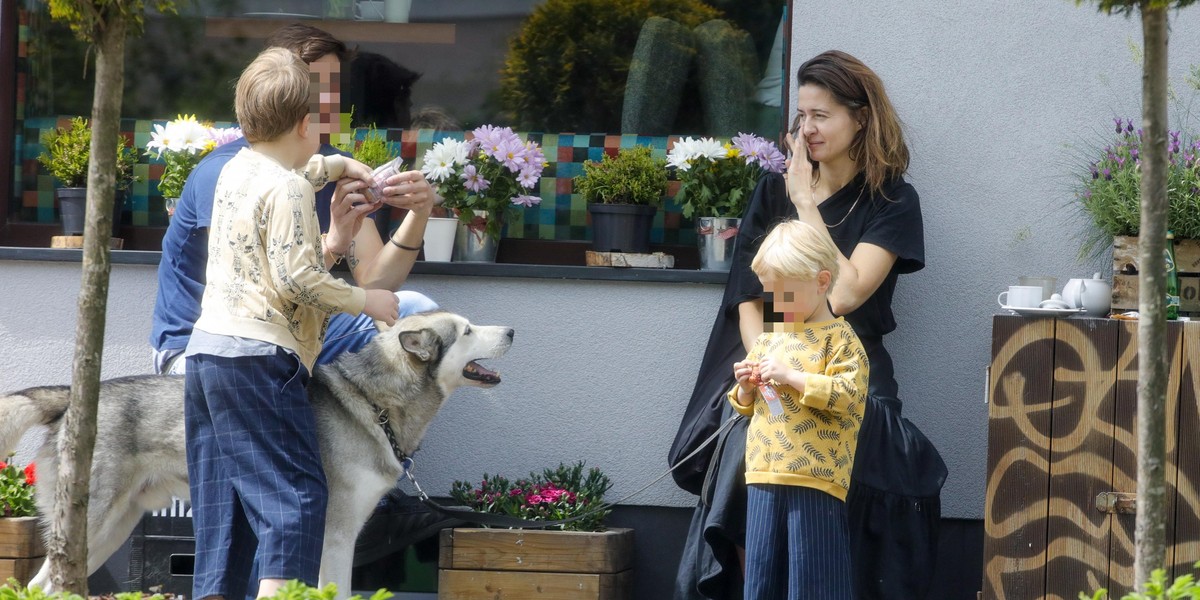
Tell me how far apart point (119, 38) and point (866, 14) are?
2.96m

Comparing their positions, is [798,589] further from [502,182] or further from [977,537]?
[502,182]

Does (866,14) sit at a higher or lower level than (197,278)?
higher

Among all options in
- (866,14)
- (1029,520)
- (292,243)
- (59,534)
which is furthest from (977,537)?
(59,534)

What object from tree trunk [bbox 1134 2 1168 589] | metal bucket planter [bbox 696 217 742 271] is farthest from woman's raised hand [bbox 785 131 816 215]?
tree trunk [bbox 1134 2 1168 589]

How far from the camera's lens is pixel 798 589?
3443 mm

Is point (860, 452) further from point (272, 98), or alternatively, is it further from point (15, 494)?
point (15, 494)

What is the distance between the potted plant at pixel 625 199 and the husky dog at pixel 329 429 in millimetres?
1036

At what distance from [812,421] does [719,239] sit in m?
1.46

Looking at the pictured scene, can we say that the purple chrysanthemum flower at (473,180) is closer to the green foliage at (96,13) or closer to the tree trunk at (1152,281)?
the green foliage at (96,13)

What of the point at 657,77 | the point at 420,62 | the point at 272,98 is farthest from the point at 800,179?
the point at 420,62

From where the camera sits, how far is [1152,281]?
266cm

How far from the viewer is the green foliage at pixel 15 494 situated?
4457 mm

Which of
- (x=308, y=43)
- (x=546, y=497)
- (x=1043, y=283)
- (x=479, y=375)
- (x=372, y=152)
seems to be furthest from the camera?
(x=372, y=152)

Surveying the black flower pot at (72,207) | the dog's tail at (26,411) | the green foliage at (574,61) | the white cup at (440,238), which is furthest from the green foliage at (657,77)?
the dog's tail at (26,411)
